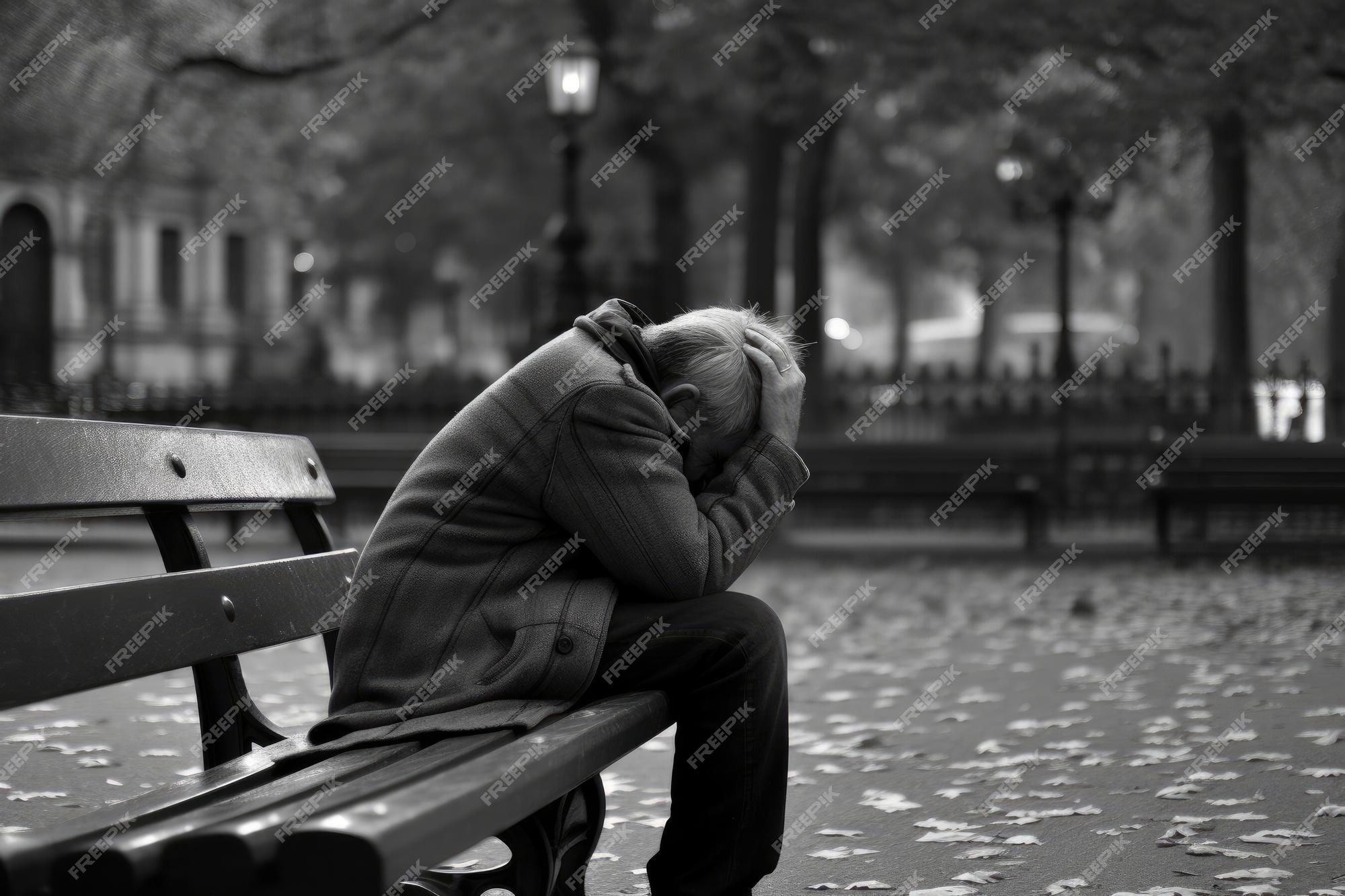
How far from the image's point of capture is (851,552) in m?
13.5

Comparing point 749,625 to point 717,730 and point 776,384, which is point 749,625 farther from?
point 776,384

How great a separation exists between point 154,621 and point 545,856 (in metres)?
0.81

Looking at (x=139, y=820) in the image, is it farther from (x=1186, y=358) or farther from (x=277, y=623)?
(x=1186, y=358)

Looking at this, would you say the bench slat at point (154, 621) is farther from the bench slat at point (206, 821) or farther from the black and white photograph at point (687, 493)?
the bench slat at point (206, 821)

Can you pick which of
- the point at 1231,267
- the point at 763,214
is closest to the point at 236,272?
the point at 763,214

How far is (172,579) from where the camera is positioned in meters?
2.77

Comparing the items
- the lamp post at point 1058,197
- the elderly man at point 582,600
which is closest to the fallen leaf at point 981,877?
the elderly man at point 582,600

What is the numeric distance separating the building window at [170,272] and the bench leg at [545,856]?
45.0 m

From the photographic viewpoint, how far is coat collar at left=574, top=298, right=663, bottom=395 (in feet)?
9.68

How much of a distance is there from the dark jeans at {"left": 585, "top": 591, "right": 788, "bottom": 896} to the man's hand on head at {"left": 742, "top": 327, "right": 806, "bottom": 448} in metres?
0.43

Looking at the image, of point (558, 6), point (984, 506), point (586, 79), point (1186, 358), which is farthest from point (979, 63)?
point (1186, 358)

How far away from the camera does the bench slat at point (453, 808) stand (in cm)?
180

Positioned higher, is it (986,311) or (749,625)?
(986,311)

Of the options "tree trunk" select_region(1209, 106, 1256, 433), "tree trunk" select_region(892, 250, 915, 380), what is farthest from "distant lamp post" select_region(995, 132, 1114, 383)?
"tree trunk" select_region(892, 250, 915, 380)
